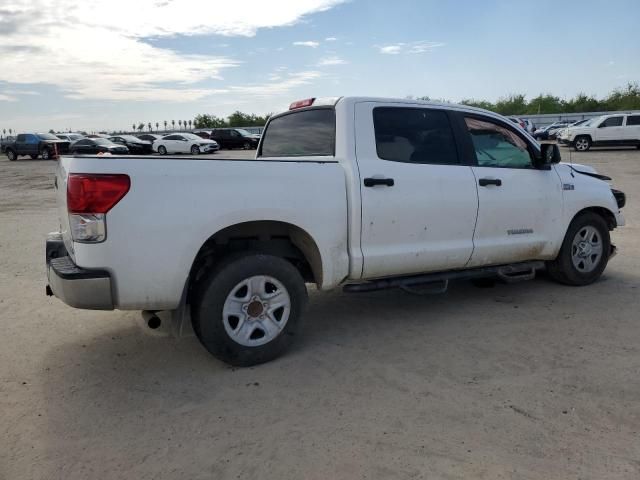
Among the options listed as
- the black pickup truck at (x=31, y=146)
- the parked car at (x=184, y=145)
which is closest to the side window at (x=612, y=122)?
the parked car at (x=184, y=145)

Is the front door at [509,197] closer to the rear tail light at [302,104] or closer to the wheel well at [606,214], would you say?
the wheel well at [606,214]

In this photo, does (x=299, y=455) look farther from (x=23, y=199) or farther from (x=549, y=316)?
(x=23, y=199)

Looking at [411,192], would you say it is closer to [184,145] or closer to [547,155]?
[547,155]

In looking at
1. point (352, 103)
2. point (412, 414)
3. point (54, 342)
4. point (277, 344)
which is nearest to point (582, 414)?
point (412, 414)

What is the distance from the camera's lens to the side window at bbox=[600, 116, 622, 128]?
2612cm

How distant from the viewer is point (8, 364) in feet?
12.8

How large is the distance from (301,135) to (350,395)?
2.37 meters

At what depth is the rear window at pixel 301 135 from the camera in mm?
4426

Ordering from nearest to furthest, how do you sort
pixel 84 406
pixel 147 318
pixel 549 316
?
pixel 84 406, pixel 147 318, pixel 549 316

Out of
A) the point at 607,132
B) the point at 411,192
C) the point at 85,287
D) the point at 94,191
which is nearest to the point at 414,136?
the point at 411,192

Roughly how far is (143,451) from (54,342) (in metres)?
1.93

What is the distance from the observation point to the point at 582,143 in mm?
27016

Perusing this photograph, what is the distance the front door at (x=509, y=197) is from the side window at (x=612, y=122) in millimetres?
24493

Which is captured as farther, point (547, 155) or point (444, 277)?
point (547, 155)
